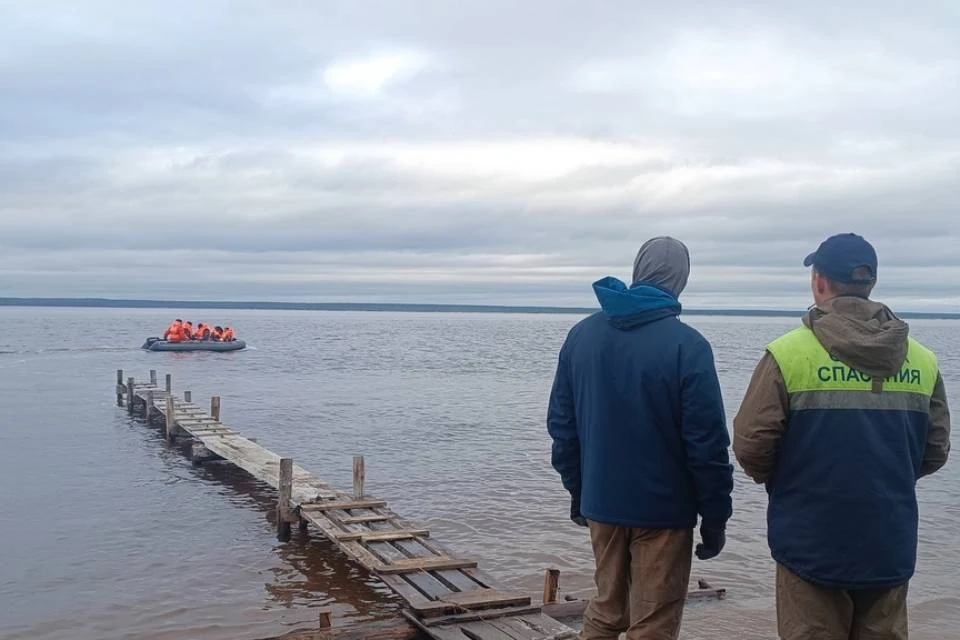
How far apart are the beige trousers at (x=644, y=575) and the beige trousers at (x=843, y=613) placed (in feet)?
2.08

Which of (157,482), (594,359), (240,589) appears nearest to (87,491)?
(157,482)

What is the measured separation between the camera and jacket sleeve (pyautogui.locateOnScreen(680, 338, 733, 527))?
4195 mm

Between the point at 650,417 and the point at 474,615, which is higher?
the point at 650,417

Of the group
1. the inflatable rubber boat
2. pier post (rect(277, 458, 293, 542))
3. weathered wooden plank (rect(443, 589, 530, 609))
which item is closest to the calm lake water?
pier post (rect(277, 458, 293, 542))

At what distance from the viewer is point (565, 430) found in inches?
185

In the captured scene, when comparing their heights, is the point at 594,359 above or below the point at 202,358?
above

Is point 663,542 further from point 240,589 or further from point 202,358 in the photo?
point 202,358

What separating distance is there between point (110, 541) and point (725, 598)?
8547mm

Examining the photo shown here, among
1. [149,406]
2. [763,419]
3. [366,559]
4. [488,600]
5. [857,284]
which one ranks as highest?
[857,284]

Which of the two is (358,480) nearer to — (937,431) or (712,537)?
(712,537)

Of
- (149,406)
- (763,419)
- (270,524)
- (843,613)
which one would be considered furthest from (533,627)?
(149,406)

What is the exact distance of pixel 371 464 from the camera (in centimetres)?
1959

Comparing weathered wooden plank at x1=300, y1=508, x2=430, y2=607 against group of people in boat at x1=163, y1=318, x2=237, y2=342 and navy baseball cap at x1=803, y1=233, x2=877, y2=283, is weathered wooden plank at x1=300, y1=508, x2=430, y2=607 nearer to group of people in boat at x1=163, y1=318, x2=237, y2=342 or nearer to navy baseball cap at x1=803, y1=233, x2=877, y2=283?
navy baseball cap at x1=803, y1=233, x2=877, y2=283

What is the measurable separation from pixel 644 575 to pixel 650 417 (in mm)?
807
